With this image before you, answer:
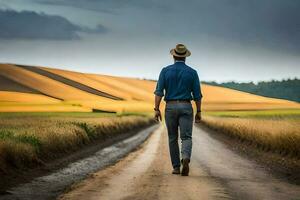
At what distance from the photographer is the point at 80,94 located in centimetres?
9988

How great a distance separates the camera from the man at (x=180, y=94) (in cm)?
1340

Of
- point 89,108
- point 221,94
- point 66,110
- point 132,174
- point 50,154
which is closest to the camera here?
point 132,174

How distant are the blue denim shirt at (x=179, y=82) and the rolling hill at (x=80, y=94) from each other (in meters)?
60.0

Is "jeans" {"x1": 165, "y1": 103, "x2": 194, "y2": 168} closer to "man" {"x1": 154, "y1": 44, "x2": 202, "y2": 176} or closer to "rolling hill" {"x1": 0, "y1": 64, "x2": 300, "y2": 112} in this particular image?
"man" {"x1": 154, "y1": 44, "x2": 202, "y2": 176}

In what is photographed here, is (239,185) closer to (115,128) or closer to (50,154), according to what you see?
(50,154)

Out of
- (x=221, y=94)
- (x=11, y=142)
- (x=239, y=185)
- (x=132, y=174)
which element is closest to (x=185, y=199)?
(x=239, y=185)

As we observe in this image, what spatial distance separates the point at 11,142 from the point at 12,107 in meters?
61.1

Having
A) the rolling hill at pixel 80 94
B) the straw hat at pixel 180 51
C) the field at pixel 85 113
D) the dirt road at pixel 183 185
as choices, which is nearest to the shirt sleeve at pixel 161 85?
the straw hat at pixel 180 51

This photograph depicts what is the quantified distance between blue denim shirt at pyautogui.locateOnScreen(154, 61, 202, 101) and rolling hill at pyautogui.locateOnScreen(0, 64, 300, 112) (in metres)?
60.0

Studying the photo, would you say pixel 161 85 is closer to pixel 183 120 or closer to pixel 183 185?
pixel 183 120

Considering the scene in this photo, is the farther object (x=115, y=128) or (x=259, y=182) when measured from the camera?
(x=115, y=128)

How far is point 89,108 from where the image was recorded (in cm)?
8519

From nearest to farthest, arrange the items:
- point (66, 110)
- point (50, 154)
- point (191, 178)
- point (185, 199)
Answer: point (185, 199) < point (191, 178) < point (50, 154) < point (66, 110)

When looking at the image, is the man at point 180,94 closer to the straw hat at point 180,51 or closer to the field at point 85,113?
the straw hat at point 180,51
